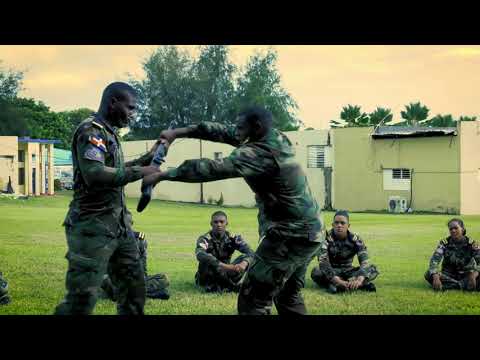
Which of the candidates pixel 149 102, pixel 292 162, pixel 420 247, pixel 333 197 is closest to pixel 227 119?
pixel 149 102

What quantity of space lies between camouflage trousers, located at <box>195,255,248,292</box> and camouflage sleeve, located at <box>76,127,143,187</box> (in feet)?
10.8

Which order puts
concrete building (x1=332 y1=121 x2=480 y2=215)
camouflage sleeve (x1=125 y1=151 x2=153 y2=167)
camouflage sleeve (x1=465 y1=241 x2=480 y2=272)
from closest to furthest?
camouflage sleeve (x1=125 y1=151 x2=153 y2=167), camouflage sleeve (x1=465 y1=241 x2=480 y2=272), concrete building (x1=332 y1=121 x2=480 y2=215)

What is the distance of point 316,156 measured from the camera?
74.1ft

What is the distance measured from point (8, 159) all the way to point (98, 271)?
23.5 ft

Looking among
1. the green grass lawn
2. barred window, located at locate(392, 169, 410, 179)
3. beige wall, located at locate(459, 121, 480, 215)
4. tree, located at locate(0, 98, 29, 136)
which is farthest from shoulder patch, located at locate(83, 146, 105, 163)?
barred window, located at locate(392, 169, 410, 179)

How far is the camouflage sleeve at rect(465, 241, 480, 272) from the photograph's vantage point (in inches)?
Result: 327

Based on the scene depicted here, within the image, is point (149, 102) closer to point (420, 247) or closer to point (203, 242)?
point (420, 247)

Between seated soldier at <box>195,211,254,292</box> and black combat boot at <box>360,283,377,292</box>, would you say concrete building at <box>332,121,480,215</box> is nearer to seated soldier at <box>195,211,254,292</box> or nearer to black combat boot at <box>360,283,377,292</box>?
black combat boot at <box>360,283,377,292</box>

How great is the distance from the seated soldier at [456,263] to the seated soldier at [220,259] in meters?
2.26

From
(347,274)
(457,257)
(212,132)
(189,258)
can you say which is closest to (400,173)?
(189,258)

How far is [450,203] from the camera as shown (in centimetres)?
1933

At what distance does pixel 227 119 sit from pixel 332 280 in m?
8.13

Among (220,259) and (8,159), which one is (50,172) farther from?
(220,259)

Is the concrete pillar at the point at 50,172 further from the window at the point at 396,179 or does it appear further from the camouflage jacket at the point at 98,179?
the window at the point at 396,179
